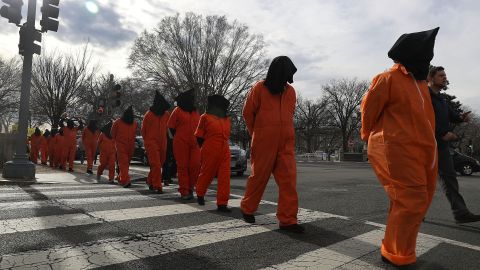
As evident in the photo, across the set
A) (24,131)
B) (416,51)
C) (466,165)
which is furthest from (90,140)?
(466,165)

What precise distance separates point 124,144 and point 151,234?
5014mm

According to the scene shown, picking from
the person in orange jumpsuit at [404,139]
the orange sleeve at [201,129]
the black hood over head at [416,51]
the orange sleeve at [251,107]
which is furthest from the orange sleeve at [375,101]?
the orange sleeve at [201,129]

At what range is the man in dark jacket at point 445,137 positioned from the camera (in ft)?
17.7

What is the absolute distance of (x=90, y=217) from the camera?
5082 mm

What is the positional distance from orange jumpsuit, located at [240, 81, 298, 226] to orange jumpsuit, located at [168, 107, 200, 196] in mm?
2191

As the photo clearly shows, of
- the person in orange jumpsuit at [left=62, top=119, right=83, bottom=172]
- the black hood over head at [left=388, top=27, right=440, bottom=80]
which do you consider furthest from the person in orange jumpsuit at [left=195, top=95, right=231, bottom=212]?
the person in orange jumpsuit at [left=62, top=119, right=83, bottom=172]

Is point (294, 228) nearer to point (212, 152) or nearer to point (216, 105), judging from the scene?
point (212, 152)

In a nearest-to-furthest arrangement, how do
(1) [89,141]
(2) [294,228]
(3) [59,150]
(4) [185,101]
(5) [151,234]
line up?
1. (5) [151,234]
2. (2) [294,228]
3. (4) [185,101]
4. (1) [89,141]
5. (3) [59,150]

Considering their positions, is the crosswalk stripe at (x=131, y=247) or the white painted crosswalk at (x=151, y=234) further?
the white painted crosswalk at (x=151, y=234)

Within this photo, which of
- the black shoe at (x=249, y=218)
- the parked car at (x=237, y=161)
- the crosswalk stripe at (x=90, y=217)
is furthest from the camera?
the parked car at (x=237, y=161)

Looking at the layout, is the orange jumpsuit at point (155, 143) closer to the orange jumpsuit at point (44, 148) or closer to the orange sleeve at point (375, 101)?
the orange sleeve at point (375, 101)

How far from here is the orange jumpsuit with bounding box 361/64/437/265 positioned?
3299 mm

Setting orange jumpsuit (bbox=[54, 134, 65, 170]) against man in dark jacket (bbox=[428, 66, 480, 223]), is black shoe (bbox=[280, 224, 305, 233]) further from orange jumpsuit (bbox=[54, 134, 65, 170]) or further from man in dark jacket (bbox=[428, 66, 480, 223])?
orange jumpsuit (bbox=[54, 134, 65, 170])

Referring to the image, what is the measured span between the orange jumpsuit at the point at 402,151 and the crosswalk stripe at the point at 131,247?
1550mm
